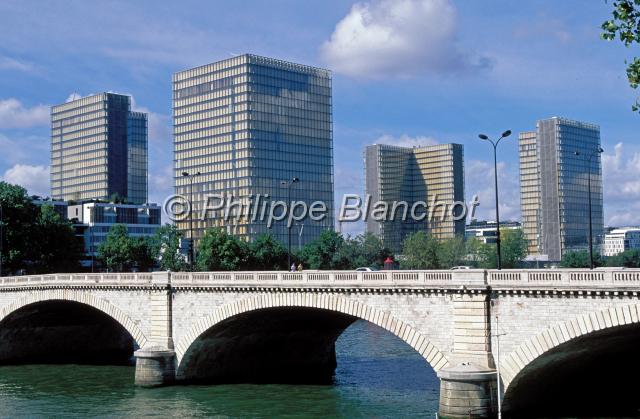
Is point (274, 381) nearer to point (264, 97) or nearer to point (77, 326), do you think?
point (77, 326)

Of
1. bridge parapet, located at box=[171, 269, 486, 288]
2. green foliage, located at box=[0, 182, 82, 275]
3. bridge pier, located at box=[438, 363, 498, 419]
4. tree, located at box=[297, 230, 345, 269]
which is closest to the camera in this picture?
bridge pier, located at box=[438, 363, 498, 419]

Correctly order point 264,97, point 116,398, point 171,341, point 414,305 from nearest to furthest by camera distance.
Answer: point 414,305
point 116,398
point 171,341
point 264,97

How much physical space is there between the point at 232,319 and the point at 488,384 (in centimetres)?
2125

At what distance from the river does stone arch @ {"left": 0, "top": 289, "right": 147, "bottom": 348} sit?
3807mm

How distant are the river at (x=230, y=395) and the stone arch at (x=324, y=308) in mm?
3296

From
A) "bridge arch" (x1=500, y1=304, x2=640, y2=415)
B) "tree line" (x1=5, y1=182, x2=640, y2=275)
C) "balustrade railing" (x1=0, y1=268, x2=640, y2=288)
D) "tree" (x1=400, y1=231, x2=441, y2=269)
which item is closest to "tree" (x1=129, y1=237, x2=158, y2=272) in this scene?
"tree line" (x1=5, y1=182, x2=640, y2=275)

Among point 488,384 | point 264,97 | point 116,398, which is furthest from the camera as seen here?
point 264,97

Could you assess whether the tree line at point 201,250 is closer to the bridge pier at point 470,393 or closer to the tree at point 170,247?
the tree at point 170,247

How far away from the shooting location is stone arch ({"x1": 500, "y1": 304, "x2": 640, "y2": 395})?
123 feet

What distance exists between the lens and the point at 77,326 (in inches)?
3297

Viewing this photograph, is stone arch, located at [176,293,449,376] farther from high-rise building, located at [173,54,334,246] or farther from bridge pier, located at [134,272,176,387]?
high-rise building, located at [173,54,334,246]

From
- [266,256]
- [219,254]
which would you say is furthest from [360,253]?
[219,254]

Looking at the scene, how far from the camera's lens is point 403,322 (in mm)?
46062

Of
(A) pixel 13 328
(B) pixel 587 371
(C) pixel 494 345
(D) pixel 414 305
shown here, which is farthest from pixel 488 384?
(A) pixel 13 328
